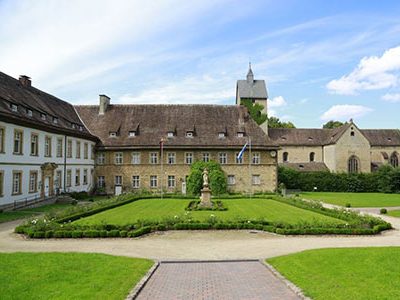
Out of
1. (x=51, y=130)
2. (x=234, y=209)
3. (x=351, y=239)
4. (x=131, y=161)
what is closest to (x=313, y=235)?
(x=351, y=239)

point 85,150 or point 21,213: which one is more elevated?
point 85,150

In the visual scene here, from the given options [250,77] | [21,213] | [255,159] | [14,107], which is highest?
[250,77]

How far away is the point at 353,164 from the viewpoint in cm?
6372

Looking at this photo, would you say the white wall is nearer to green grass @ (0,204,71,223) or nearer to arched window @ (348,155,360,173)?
green grass @ (0,204,71,223)

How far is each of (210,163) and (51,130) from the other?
16.3 meters

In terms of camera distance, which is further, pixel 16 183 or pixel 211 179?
pixel 211 179

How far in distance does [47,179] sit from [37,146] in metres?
3.56

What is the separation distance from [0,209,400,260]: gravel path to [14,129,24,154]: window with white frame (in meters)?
11.1

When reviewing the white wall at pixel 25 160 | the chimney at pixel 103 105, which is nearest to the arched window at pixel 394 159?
the chimney at pixel 103 105

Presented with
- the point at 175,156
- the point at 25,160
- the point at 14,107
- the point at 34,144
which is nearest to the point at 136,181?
the point at 175,156

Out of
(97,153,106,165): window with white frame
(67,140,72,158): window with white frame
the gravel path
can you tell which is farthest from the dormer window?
(97,153,106,165): window with white frame

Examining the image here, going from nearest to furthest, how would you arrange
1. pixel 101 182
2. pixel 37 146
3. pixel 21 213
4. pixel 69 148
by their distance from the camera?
1. pixel 21 213
2. pixel 37 146
3. pixel 69 148
4. pixel 101 182

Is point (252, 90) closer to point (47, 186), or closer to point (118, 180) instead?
point (118, 180)

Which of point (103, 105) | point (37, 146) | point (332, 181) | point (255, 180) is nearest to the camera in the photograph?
point (37, 146)
